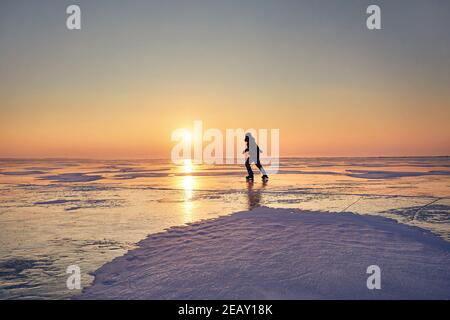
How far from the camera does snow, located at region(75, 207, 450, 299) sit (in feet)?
9.77

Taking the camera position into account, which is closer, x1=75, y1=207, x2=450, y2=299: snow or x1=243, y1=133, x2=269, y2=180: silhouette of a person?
x1=75, y1=207, x2=450, y2=299: snow

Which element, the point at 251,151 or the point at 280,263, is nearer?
the point at 280,263

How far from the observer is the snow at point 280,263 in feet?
9.77

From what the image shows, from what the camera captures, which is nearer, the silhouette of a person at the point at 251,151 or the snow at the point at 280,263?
the snow at the point at 280,263

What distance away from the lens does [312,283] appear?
10.2ft

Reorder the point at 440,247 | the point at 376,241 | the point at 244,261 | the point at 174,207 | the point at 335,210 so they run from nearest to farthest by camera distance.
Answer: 1. the point at 244,261
2. the point at 440,247
3. the point at 376,241
4. the point at 335,210
5. the point at 174,207

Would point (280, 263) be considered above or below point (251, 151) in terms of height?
below

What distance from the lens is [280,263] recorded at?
3.63 metres

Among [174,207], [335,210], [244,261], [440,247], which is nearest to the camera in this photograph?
[244,261]

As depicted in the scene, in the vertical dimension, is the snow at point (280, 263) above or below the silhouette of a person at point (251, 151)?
below

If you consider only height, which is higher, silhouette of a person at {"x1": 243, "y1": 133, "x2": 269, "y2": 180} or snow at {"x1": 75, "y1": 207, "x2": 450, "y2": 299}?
silhouette of a person at {"x1": 243, "y1": 133, "x2": 269, "y2": 180}
